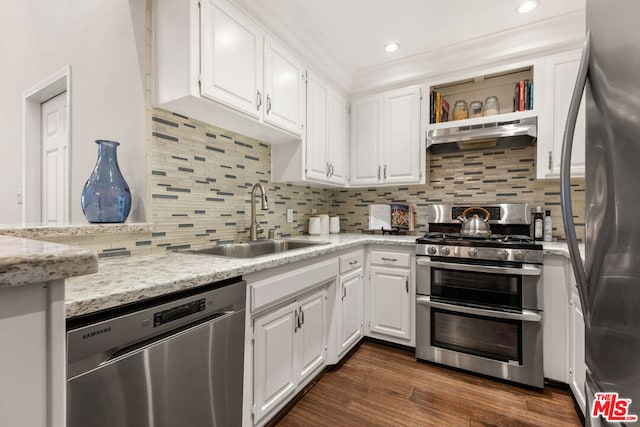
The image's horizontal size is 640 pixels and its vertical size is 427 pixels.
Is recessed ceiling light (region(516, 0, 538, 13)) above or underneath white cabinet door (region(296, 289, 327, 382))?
above

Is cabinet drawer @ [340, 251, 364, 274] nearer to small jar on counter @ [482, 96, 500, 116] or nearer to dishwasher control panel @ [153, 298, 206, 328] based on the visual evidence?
dishwasher control panel @ [153, 298, 206, 328]

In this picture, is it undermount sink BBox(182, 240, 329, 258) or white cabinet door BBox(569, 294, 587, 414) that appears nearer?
white cabinet door BBox(569, 294, 587, 414)

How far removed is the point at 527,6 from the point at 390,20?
0.90 m

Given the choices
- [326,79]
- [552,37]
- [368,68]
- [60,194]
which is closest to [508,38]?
[552,37]

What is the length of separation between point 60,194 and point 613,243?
313cm

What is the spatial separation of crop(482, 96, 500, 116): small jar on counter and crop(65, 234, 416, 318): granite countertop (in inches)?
79.2

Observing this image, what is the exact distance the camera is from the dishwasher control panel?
36.8 inches

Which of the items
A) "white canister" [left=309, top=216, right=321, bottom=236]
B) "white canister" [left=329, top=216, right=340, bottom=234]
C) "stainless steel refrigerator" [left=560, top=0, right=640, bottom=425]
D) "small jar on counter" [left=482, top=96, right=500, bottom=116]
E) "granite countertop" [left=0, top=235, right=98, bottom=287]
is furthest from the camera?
"white canister" [left=329, top=216, right=340, bottom=234]

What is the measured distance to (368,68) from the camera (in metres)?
2.84

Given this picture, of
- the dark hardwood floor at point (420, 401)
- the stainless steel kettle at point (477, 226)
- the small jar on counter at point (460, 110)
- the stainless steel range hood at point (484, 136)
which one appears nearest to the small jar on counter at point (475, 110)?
the small jar on counter at point (460, 110)

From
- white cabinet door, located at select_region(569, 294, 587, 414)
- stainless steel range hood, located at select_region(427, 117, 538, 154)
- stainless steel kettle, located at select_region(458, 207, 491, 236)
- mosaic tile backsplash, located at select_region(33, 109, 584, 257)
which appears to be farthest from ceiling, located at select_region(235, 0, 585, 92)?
white cabinet door, located at select_region(569, 294, 587, 414)

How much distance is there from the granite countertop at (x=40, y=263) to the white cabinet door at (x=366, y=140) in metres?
2.66

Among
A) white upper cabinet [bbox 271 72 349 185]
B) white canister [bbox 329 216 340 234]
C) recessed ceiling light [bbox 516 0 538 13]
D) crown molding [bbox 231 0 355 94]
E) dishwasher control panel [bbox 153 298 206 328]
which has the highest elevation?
recessed ceiling light [bbox 516 0 538 13]

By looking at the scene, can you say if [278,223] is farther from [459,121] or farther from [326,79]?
[459,121]
